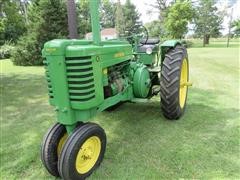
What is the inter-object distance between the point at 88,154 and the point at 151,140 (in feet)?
3.59

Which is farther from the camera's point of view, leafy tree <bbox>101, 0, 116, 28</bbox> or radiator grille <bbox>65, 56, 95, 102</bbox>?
leafy tree <bbox>101, 0, 116, 28</bbox>

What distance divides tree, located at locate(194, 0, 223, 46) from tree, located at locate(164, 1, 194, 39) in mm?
8988

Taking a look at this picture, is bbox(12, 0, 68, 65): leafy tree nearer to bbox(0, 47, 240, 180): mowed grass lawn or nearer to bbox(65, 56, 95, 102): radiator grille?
bbox(0, 47, 240, 180): mowed grass lawn

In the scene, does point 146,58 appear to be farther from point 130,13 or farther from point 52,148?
point 130,13

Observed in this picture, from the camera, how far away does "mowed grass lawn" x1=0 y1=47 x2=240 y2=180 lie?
2746 millimetres

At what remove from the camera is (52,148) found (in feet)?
8.60

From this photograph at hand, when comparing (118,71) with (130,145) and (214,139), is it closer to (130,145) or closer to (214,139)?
Answer: (130,145)

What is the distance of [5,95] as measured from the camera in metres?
6.59

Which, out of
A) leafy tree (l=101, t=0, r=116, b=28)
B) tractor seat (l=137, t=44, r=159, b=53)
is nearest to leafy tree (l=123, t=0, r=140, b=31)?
leafy tree (l=101, t=0, r=116, b=28)

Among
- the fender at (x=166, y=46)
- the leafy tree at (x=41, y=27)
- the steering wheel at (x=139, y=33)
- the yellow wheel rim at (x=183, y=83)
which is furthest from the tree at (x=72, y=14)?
the yellow wheel rim at (x=183, y=83)

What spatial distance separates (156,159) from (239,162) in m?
0.94

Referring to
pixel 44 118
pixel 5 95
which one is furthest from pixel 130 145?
pixel 5 95

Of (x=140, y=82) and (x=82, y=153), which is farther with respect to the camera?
(x=140, y=82)

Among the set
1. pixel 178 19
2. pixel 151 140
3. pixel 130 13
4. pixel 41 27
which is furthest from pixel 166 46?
pixel 130 13
